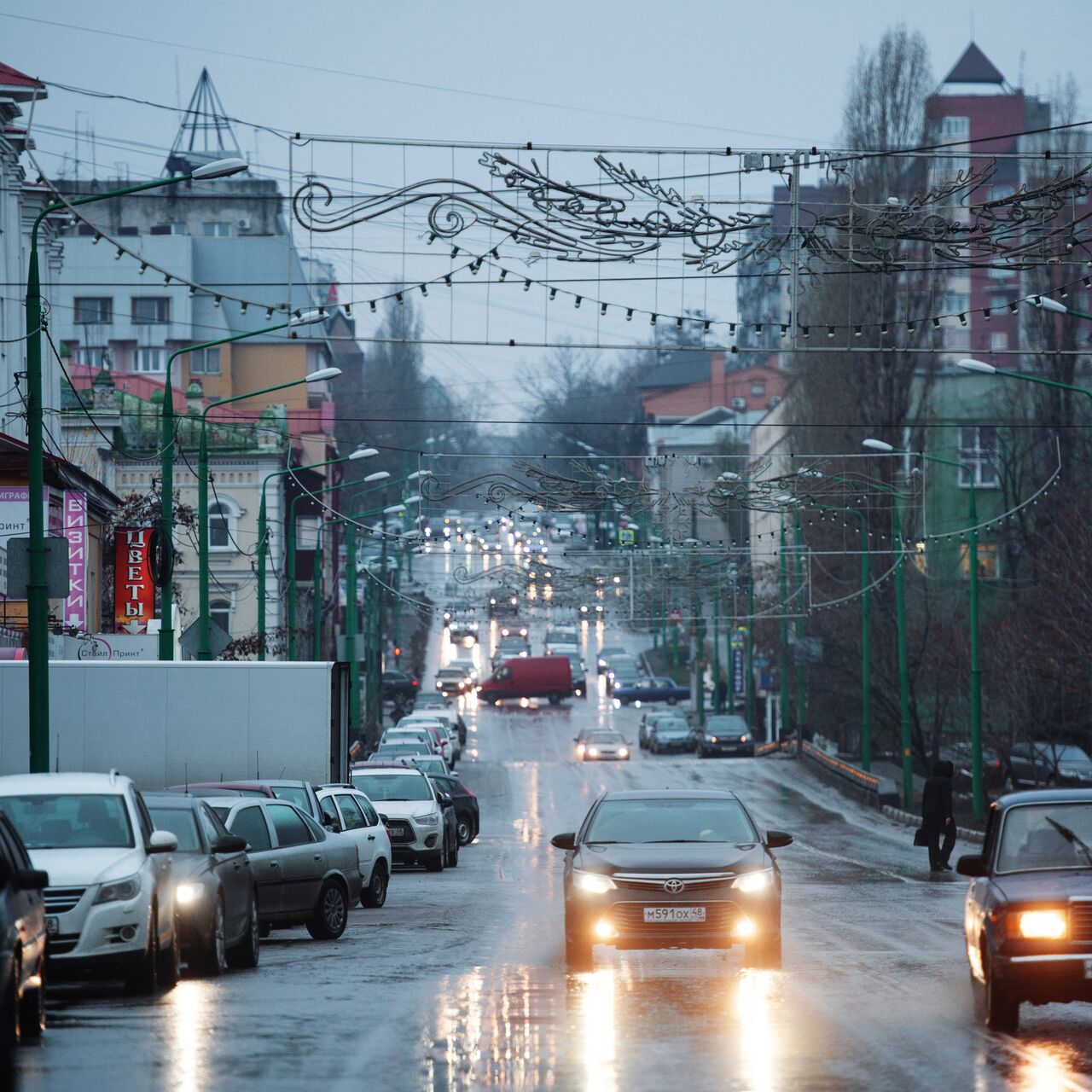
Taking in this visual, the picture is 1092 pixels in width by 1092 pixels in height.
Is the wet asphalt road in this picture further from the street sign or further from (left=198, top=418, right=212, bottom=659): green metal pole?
the street sign

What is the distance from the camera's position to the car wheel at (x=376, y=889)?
23641 mm

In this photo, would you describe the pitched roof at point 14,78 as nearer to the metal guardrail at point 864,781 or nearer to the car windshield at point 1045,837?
the metal guardrail at point 864,781

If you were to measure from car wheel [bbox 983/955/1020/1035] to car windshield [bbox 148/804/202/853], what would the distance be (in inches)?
256

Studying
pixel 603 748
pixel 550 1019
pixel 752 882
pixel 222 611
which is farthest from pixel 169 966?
pixel 222 611

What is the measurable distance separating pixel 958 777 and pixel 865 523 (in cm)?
818

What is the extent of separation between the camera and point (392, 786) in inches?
1278

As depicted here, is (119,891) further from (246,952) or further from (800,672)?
(800,672)

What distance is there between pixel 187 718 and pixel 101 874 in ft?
49.2

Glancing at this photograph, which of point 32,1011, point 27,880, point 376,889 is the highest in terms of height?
point 27,880

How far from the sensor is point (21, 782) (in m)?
14.4

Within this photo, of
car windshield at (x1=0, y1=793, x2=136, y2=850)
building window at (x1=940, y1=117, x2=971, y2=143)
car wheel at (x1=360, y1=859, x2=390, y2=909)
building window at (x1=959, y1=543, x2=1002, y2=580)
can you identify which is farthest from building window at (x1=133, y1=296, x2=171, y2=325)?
car windshield at (x1=0, y1=793, x2=136, y2=850)

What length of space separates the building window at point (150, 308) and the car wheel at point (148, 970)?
82262 millimetres

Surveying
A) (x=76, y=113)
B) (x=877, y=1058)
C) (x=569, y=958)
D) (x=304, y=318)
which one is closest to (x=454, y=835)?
(x=304, y=318)

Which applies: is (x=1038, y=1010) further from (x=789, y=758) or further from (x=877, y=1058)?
(x=789, y=758)
